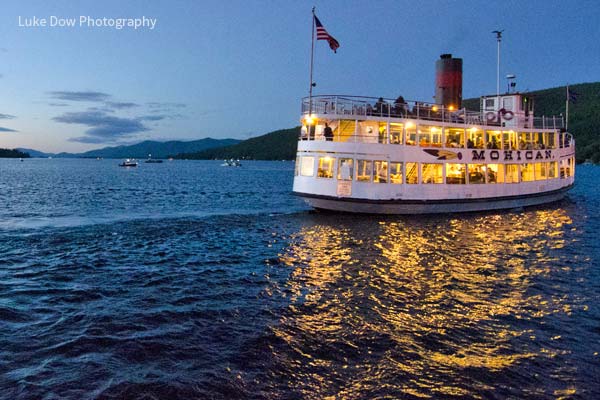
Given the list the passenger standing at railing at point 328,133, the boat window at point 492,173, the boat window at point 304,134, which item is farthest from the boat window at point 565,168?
the boat window at point 304,134

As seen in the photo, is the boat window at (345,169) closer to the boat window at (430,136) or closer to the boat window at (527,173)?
the boat window at (430,136)

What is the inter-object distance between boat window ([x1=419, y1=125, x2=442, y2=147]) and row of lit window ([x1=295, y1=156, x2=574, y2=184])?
A: 1564mm

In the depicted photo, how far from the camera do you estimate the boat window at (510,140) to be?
3644cm

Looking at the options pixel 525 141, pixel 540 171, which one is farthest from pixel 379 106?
pixel 540 171

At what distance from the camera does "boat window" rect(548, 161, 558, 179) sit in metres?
39.3

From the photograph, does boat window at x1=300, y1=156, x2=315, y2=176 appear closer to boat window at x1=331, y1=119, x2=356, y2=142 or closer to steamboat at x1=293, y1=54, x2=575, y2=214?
steamboat at x1=293, y1=54, x2=575, y2=214

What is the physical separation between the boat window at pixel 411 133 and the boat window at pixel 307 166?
6.95 metres

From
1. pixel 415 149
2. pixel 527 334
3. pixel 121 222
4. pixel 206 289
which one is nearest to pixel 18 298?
pixel 206 289

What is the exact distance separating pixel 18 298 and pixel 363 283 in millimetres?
10546

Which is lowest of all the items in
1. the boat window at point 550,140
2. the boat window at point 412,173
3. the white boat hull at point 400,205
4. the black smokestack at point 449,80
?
the white boat hull at point 400,205

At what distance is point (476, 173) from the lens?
3353 centimetres

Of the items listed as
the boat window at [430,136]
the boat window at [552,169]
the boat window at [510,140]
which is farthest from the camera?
the boat window at [552,169]

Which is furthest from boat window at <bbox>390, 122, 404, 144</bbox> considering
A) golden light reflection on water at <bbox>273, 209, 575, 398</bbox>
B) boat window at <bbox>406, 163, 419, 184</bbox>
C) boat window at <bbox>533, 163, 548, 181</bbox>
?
boat window at <bbox>533, 163, 548, 181</bbox>

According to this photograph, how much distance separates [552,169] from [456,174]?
13.2 meters
